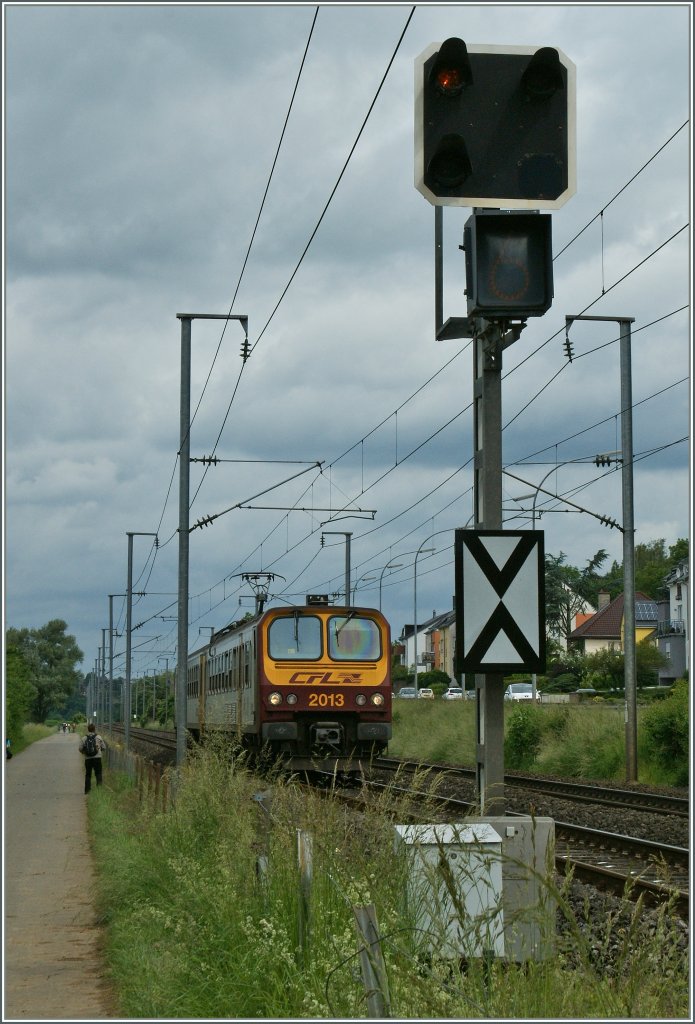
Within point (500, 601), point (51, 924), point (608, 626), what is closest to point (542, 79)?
point (500, 601)

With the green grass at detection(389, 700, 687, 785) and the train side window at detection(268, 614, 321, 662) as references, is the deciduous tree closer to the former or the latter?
the green grass at detection(389, 700, 687, 785)

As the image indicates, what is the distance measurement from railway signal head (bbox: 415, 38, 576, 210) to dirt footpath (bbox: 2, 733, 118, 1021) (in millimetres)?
4232

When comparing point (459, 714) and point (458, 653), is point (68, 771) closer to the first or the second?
point (459, 714)

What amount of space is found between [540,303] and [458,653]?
1.44 metres

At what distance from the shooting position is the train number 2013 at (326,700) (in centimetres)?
2271

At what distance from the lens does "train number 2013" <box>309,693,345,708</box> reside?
894 inches

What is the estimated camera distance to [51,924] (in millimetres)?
11125

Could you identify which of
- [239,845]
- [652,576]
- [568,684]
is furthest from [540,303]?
[652,576]

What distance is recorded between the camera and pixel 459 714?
3712 cm

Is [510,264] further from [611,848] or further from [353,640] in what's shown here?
[353,640]

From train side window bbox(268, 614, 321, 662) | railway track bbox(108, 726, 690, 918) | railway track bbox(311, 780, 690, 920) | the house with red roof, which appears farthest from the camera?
the house with red roof

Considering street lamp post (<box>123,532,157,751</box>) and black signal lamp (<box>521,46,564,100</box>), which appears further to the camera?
street lamp post (<box>123,532,157,751</box>)

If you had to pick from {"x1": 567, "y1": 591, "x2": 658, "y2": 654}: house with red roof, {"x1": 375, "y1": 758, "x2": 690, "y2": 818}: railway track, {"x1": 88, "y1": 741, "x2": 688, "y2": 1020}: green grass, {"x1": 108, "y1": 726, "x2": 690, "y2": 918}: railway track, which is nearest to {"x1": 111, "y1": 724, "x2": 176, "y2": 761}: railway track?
{"x1": 375, "y1": 758, "x2": 690, "y2": 818}: railway track

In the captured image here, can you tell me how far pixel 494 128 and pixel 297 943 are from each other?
371cm
